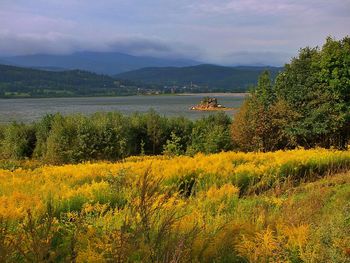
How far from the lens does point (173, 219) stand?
4141 millimetres

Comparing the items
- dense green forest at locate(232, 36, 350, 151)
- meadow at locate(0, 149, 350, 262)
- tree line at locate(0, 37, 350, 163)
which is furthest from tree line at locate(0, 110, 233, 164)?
meadow at locate(0, 149, 350, 262)

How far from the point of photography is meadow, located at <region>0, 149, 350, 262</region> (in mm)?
3660

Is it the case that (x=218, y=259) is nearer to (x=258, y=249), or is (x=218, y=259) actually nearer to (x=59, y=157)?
(x=258, y=249)

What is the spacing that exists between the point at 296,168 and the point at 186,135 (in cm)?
2496

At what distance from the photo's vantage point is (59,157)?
106 feet

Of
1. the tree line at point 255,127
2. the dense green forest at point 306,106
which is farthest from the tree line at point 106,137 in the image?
the dense green forest at point 306,106

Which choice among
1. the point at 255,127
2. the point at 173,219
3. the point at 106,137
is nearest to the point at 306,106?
the point at 255,127

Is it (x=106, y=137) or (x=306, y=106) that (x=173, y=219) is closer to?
(x=306, y=106)

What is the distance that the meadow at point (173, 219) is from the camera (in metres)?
3.66

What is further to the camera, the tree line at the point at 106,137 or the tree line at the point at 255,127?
the tree line at the point at 106,137

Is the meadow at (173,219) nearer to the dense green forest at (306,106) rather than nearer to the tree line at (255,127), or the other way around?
the dense green forest at (306,106)

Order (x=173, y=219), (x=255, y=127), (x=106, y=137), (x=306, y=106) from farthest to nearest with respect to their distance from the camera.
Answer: (x=106, y=137), (x=255, y=127), (x=306, y=106), (x=173, y=219)

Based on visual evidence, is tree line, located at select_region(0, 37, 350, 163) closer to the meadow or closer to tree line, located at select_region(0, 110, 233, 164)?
tree line, located at select_region(0, 110, 233, 164)

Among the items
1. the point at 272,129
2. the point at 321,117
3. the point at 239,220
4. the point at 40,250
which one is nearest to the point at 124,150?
the point at 272,129
